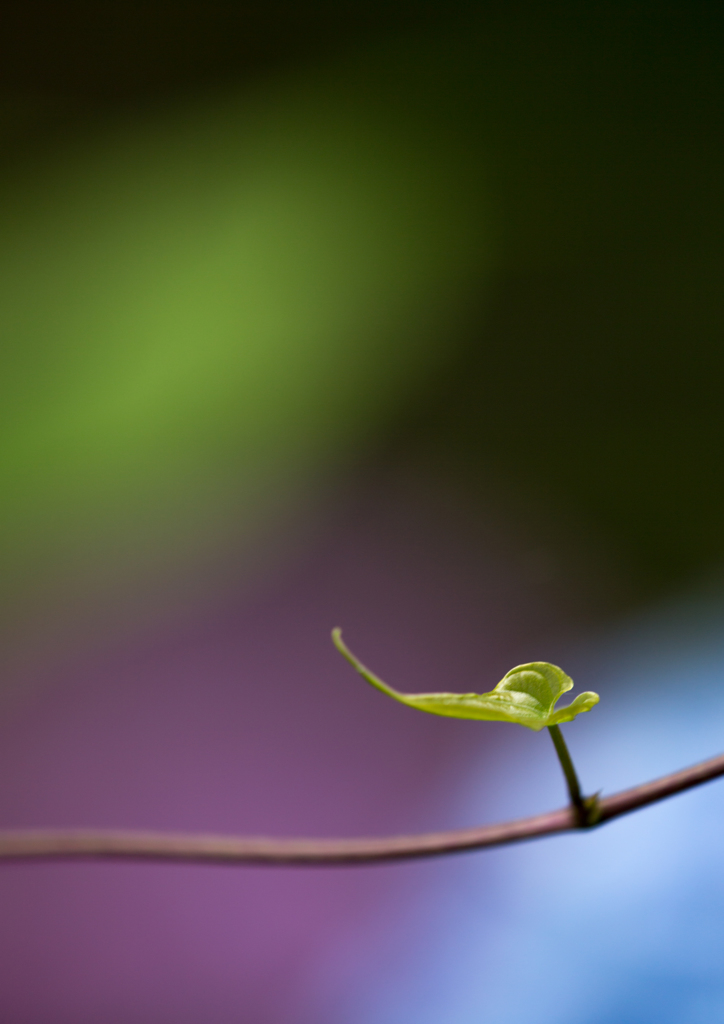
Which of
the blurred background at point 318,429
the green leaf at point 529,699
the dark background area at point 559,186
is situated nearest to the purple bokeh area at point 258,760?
the blurred background at point 318,429

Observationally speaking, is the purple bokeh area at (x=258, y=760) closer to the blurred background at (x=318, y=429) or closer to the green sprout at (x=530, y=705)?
the blurred background at (x=318, y=429)

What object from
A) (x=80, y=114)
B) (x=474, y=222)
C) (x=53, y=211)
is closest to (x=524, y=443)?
(x=474, y=222)

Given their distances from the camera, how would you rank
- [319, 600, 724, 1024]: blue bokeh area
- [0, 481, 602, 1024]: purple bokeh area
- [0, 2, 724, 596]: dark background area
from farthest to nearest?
1. [0, 2, 724, 596]: dark background area
2. [0, 481, 602, 1024]: purple bokeh area
3. [319, 600, 724, 1024]: blue bokeh area

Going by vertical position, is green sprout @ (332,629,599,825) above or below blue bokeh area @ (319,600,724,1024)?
above

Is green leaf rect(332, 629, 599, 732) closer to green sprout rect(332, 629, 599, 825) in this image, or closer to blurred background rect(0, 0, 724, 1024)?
green sprout rect(332, 629, 599, 825)

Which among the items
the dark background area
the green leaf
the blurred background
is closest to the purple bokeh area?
the blurred background

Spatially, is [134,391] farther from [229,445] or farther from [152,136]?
[152,136]
